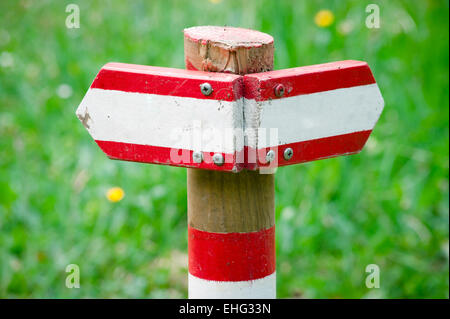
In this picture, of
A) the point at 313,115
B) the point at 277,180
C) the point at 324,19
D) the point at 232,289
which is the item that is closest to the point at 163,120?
the point at 313,115

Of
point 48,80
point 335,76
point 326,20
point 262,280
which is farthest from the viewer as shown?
point 48,80

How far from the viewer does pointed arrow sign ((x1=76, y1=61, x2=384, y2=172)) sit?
1.71 meters

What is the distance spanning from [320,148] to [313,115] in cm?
10

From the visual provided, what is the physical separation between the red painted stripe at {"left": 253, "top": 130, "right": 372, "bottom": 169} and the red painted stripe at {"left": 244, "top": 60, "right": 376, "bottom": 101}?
0.14 m

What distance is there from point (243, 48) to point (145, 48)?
2.84 m

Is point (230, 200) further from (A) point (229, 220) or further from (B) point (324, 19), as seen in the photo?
(B) point (324, 19)

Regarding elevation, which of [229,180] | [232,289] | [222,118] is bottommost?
[232,289]

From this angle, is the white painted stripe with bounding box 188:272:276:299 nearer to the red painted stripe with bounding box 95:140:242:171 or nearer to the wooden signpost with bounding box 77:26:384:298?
the wooden signpost with bounding box 77:26:384:298

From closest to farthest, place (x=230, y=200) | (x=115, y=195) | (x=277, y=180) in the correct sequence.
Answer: (x=230, y=200), (x=115, y=195), (x=277, y=180)

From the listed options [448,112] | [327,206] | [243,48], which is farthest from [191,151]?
[448,112]

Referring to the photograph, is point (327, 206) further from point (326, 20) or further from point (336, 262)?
point (326, 20)

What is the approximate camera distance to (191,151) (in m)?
1.76

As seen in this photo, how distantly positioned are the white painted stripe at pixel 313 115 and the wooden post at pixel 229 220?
15 centimetres

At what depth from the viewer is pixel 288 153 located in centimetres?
179
